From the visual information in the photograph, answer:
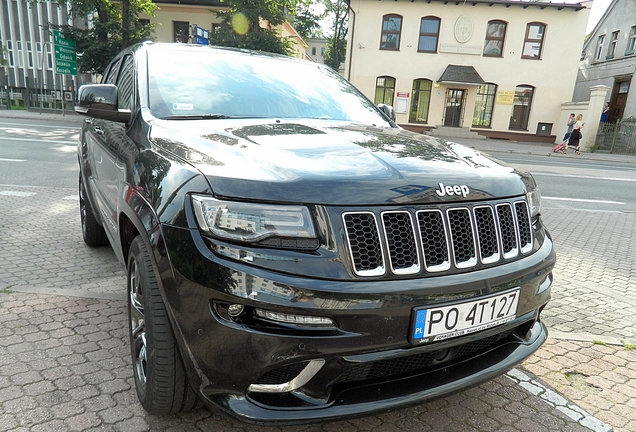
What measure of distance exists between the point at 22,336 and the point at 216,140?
6.13 feet

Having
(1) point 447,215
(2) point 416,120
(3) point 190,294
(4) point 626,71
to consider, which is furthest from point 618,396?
(4) point 626,71

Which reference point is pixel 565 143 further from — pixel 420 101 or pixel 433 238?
pixel 433 238

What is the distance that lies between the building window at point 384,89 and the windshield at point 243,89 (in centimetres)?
2332

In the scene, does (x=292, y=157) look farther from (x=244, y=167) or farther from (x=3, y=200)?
(x=3, y=200)

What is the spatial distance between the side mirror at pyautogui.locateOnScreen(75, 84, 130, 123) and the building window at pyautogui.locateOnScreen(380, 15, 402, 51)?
2483 centimetres

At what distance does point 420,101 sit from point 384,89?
7.18ft

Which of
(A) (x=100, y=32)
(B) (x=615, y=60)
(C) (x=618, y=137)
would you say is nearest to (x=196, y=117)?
(A) (x=100, y=32)

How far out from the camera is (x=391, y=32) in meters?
25.3

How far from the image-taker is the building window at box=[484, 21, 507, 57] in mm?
25328

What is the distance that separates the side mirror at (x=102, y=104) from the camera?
256 cm

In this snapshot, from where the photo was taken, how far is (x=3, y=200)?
6070mm

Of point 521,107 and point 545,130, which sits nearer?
point 545,130

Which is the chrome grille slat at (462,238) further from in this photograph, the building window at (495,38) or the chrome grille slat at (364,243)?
the building window at (495,38)

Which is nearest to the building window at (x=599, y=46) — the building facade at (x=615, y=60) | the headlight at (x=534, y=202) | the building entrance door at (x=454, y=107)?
the building facade at (x=615, y=60)
